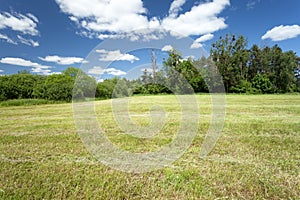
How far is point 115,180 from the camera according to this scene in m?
2.38

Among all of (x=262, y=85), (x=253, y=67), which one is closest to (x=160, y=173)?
(x=262, y=85)

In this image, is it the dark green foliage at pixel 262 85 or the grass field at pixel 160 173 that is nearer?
the grass field at pixel 160 173

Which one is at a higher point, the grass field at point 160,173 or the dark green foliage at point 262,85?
the dark green foliage at point 262,85

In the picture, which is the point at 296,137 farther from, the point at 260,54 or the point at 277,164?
the point at 260,54

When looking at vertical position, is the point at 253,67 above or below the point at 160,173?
above

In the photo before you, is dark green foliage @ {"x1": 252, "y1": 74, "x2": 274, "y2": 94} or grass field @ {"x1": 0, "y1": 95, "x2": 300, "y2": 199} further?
dark green foliage @ {"x1": 252, "y1": 74, "x2": 274, "y2": 94}

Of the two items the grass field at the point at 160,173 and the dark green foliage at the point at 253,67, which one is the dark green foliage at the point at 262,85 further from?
the grass field at the point at 160,173

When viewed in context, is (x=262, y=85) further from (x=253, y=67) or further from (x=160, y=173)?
(x=160, y=173)

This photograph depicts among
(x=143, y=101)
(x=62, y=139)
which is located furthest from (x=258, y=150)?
(x=143, y=101)

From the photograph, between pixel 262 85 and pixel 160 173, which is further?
pixel 262 85

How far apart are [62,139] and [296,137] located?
5498mm

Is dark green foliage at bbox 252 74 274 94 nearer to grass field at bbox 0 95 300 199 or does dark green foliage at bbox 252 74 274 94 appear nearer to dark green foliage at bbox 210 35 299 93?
dark green foliage at bbox 210 35 299 93

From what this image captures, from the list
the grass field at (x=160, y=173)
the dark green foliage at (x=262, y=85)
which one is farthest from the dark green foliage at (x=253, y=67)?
the grass field at (x=160, y=173)

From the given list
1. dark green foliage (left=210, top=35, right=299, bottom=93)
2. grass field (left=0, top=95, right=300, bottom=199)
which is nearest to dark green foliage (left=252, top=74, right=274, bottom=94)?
dark green foliage (left=210, top=35, right=299, bottom=93)
